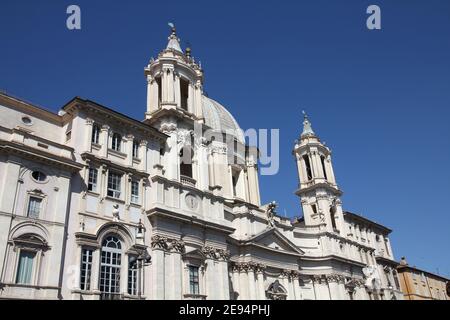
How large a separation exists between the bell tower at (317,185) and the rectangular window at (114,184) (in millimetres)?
30794

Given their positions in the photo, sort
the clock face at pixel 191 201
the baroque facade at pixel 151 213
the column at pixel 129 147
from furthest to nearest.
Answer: the clock face at pixel 191 201, the column at pixel 129 147, the baroque facade at pixel 151 213

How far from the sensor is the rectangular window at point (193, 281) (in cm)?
3140

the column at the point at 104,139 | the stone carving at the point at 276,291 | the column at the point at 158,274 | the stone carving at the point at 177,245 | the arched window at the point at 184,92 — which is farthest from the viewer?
the arched window at the point at 184,92

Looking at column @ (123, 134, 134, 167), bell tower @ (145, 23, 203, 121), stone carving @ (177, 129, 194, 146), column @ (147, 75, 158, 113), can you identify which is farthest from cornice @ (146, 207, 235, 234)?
column @ (147, 75, 158, 113)

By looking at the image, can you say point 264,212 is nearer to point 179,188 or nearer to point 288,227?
point 288,227

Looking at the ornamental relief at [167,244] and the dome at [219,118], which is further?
the dome at [219,118]

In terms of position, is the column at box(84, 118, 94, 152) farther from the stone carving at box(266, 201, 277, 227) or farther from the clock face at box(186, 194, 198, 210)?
the stone carving at box(266, 201, 277, 227)

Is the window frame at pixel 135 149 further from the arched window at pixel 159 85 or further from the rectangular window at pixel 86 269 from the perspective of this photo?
the arched window at pixel 159 85

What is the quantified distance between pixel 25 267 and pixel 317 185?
4144cm

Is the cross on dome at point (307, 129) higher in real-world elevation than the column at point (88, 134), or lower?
higher

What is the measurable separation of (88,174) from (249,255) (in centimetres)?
1869

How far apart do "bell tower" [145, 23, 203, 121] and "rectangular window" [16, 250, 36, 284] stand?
60.3 feet

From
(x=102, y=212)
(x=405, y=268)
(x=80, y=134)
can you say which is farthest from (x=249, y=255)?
(x=405, y=268)

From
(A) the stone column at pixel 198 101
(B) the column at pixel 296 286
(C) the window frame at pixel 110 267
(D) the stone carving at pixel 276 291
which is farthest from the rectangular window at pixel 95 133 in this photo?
(B) the column at pixel 296 286
